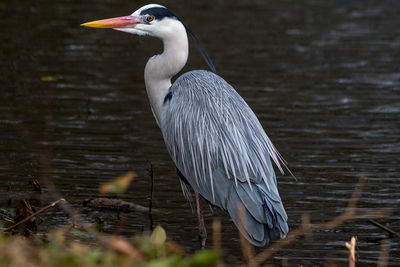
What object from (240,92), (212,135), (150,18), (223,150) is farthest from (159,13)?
(240,92)

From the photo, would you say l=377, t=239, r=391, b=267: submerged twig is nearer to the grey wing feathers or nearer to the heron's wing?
the grey wing feathers

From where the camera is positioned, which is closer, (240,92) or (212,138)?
(212,138)

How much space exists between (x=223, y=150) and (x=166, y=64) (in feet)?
3.46

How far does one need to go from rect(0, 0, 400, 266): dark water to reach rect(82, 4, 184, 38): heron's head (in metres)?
1.52

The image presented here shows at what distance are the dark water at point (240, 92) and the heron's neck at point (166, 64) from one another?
3.26ft

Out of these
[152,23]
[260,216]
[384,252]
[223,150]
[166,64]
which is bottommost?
[384,252]

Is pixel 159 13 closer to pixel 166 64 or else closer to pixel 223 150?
pixel 166 64

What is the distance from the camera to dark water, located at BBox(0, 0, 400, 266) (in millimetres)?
6875

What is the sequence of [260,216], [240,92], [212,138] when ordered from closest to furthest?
[260,216] < [212,138] < [240,92]

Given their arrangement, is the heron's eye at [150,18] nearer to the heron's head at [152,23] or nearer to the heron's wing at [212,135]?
the heron's head at [152,23]

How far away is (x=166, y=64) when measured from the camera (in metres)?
6.55

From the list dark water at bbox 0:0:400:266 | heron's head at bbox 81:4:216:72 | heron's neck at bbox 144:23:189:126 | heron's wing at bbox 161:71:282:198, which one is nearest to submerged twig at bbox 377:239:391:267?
dark water at bbox 0:0:400:266

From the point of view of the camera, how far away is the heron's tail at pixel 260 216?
5.47 metres

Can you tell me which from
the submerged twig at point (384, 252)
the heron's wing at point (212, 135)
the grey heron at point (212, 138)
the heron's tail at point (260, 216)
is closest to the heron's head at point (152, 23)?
the grey heron at point (212, 138)
